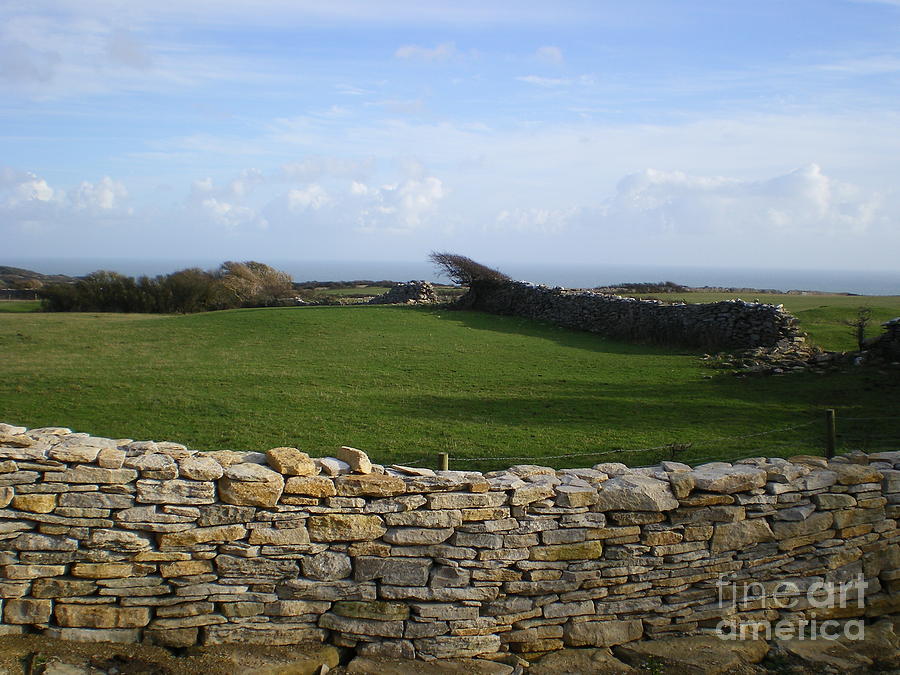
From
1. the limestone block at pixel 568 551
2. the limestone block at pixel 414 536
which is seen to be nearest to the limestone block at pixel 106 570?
the limestone block at pixel 414 536

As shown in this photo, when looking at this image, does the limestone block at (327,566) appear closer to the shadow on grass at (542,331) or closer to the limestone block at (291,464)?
the limestone block at (291,464)

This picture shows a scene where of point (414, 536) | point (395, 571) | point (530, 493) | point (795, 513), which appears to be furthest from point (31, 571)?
point (795, 513)

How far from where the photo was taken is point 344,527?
623 centimetres

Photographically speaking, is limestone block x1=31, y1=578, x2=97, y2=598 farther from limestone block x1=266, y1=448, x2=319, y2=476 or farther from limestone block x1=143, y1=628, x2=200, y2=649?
limestone block x1=266, y1=448, x2=319, y2=476

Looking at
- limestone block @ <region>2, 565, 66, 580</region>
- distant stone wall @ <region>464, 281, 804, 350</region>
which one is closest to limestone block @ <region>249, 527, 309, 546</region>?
limestone block @ <region>2, 565, 66, 580</region>

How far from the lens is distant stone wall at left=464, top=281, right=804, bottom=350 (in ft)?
77.1

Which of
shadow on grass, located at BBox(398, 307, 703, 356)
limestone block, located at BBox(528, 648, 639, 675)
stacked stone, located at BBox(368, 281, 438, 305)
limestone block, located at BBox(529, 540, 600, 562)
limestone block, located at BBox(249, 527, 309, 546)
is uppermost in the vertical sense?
stacked stone, located at BBox(368, 281, 438, 305)

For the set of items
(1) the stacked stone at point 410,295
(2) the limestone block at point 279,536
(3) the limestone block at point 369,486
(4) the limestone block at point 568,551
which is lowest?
(4) the limestone block at point 568,551

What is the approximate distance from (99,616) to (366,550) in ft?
7.80

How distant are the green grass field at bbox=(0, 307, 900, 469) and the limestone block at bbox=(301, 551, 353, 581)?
12.9ft

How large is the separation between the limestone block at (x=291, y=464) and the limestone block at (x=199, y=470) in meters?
0.46

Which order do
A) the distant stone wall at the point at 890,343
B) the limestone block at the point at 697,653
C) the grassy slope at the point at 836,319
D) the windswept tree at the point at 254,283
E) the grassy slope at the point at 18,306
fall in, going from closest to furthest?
the limestone block at the point at 697,653 < the distant stone wall at the point at 890,343 < the grassy slope at the point at 836,319 < the grassy slope at the point at 18,306 < the windswept tree at the point at 254,283

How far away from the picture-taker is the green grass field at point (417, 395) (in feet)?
38.2

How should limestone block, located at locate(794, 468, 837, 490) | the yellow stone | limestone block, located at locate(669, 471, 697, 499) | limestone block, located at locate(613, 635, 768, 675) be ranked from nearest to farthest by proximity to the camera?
1. the yellow stone
2. limestone block, located at locate(613, 635, 768, 675)
3. limestone block, located at locate(669, 471, 697, 499)
4. limestone block, located at locate(794, 468, 837, 490)
